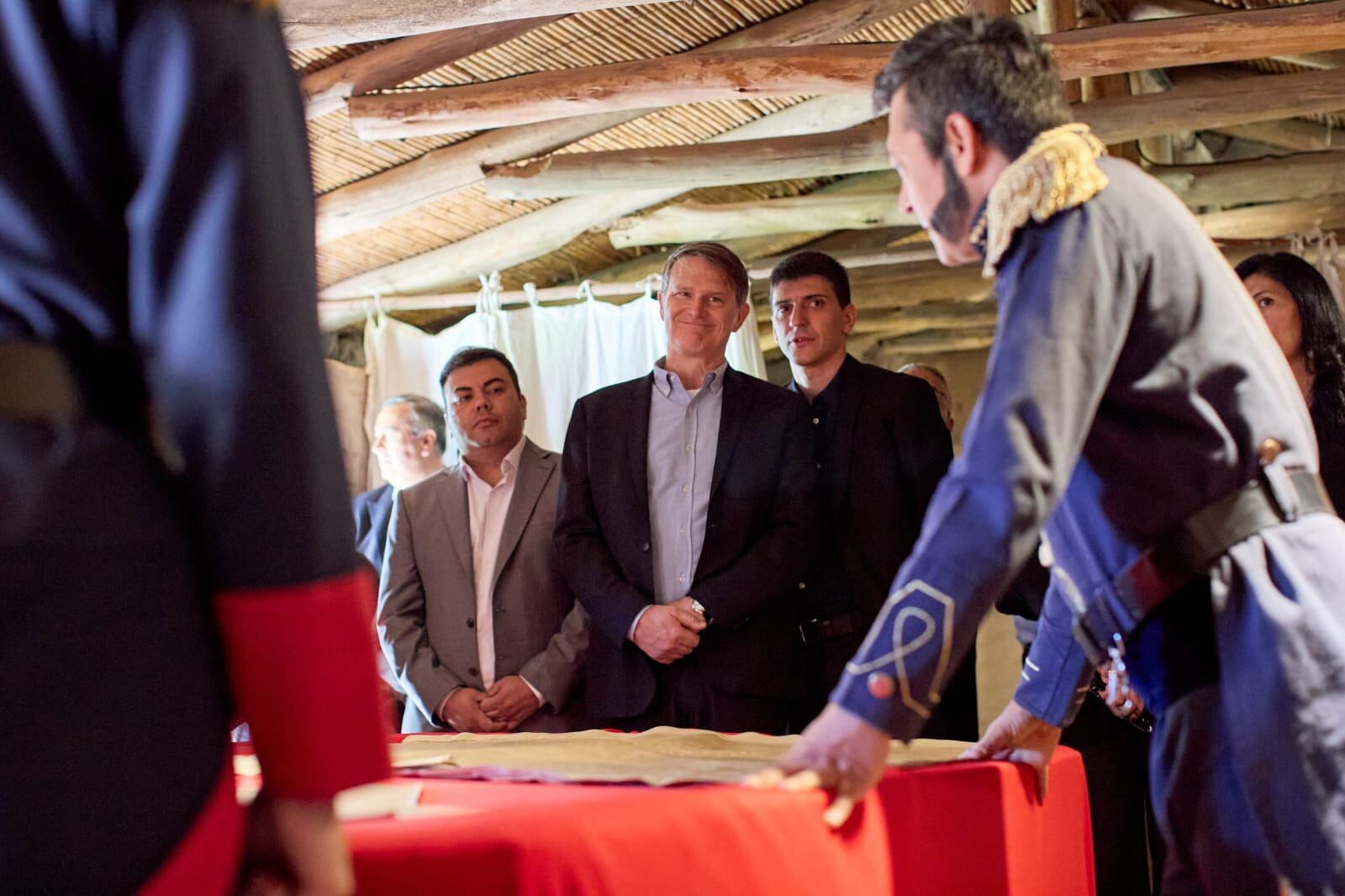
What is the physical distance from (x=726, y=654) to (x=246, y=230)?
225 cm

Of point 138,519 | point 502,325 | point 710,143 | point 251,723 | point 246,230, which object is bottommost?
point 251,723

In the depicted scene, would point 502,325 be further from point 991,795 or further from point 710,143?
point 991,795

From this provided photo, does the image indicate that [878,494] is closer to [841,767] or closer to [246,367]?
[841,767]

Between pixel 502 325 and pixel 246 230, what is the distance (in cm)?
490

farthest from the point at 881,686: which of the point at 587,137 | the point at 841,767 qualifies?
the point at 587,137

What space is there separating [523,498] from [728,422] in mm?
574

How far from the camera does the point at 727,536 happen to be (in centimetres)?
295

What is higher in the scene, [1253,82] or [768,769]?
[1253,82]

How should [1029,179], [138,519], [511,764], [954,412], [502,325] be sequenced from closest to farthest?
1. [138,519]
2. [1029,179]
3. [511,764]
4. [502,325]
5. [954,412]

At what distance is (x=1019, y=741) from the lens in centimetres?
169

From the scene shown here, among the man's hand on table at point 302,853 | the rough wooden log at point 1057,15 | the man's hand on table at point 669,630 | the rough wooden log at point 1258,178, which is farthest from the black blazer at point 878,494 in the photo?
the rough wooden log at point 1258,178

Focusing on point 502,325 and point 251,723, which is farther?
point 502,325

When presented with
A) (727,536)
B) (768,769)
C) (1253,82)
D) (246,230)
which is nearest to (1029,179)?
(768,769)

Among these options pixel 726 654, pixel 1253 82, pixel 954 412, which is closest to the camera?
pixel 726 654
